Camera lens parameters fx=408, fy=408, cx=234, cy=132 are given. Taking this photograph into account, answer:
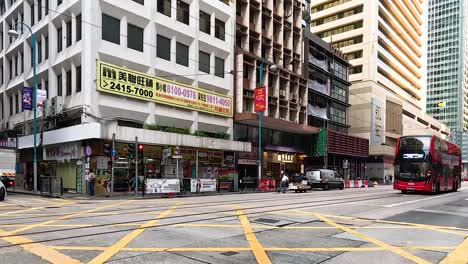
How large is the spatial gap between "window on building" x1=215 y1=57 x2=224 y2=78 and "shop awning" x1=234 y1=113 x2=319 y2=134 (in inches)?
160

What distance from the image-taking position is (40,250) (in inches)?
303

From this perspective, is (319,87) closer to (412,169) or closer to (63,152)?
(412,169)

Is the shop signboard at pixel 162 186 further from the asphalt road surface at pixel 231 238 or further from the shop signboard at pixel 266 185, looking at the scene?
the asphalt road surface at pixel 231 238

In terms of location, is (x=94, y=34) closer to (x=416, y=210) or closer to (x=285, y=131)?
(x=416, y=210)

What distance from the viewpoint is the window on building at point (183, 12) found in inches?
1302

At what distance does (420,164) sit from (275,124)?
55.7 feet

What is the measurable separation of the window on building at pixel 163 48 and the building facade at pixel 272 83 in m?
8.18

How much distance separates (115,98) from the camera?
2758 cm

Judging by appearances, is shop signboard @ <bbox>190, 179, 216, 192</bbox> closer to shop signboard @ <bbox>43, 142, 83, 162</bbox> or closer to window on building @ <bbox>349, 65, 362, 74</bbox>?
shop signboard @ <bbox>43, 142, 83, 162</bbox>

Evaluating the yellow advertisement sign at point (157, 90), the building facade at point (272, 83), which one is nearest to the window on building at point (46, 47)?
the yellow advertisement sign at point (157, 90)

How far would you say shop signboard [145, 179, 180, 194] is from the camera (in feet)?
80.7

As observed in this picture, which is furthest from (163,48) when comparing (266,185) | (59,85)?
(266,185)

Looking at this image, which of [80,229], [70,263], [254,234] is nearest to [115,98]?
[80,229]

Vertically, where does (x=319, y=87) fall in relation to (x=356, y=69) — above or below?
below
